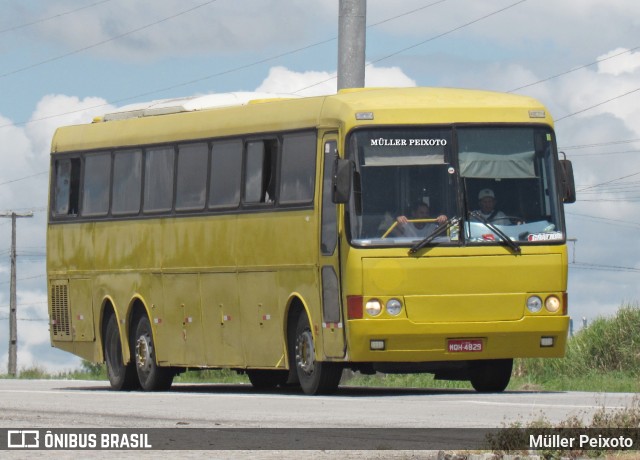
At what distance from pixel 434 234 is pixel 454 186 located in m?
0.60

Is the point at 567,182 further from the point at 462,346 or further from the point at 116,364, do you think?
the point at 116,364

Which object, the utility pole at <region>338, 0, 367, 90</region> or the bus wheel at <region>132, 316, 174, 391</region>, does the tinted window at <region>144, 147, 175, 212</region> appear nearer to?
the bus wheel at <region>132, 316, 174, 391</region>

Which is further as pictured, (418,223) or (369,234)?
(418,223)

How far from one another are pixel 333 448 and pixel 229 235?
10333 mm

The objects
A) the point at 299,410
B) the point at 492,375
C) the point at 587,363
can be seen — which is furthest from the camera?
the point at 587,363

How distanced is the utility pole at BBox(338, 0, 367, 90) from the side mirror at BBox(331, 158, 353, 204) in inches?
355

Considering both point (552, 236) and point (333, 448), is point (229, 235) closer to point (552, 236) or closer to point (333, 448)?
point (552, 236)

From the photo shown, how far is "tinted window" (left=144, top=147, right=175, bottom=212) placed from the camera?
25000 millimetres

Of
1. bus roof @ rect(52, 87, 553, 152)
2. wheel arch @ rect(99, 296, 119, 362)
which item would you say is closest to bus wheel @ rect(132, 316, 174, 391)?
wheel arch @ rect(99, 296, 119, 362)

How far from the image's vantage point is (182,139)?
2486 centimetres

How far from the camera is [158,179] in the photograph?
25234mm

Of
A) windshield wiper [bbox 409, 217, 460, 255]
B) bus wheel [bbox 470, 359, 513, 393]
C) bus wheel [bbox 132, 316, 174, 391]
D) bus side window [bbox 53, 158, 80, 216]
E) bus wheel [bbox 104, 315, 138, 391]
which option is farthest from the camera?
bus side window [bbox 53, 158, 80, 216]

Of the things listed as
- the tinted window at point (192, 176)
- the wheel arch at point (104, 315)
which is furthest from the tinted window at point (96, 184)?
the tinted window at point (192, 176)

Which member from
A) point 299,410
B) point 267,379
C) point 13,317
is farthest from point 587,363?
point 13,317
